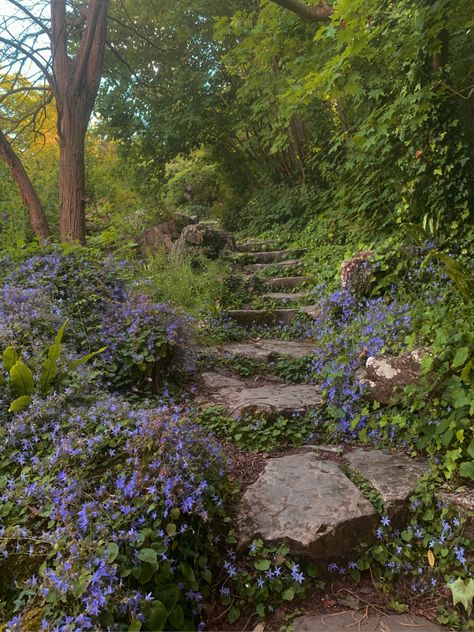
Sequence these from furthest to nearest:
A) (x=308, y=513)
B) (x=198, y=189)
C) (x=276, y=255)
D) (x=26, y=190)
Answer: (x=198, y=189)
(x=276, y=255)
(x=26, y=190)
(x=308, y=513)

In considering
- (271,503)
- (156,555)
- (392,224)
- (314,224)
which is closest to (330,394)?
(271,503)

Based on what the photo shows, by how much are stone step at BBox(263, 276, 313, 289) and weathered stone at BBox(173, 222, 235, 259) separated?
1807 millimetres

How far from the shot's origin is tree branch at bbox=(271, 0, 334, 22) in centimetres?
479

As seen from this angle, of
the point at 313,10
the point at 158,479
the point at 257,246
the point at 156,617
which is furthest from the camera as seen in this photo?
the point at 257,246

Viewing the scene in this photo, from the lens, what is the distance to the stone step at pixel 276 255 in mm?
7875

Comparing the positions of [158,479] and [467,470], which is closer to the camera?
[158,479]

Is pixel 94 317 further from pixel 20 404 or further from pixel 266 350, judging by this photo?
pixel 266 350

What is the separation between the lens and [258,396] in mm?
3256

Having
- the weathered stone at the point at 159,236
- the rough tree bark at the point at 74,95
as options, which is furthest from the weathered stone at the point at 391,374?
the weathered stone at the point at 159,236

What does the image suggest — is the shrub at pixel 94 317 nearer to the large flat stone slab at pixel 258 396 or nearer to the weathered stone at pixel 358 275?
the large flat stone slab at pixel 258 396

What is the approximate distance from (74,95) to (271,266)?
12.7 ft

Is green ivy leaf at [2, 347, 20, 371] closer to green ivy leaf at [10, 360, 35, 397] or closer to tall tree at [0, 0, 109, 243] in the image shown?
green ivy leaf at [10, 360, 35, 397]

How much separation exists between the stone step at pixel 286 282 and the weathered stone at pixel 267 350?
1.83 metres

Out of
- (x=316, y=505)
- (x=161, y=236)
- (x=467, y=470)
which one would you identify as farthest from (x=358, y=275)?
(x=161, y=236)
